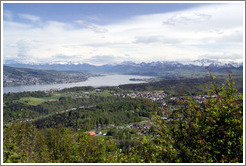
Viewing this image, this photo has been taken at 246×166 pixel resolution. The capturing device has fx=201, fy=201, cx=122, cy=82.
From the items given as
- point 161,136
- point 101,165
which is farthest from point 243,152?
point 101,165

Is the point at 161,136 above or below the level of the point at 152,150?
above

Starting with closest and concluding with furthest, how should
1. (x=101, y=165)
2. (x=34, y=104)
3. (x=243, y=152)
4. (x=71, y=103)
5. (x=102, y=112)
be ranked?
1. (x=243, y=152)
2. (x=101, y=165)
3. (x=102, y=112)
4. (x=34, y=104)
5. (x=71, y=103)

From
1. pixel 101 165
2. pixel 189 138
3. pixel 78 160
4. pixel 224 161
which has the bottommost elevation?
pixel 78 160

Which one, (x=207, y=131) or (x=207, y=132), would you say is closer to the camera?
Result: (x=207, y=131)

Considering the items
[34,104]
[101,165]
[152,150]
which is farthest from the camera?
[34,104]

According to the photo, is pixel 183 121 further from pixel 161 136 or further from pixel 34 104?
pixel 34 104

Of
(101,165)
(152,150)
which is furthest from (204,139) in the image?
(101,165)

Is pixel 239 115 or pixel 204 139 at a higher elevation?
pixel 239 115

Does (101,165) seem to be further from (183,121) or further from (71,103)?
(71,103)

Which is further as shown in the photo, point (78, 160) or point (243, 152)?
point (78, 160)
